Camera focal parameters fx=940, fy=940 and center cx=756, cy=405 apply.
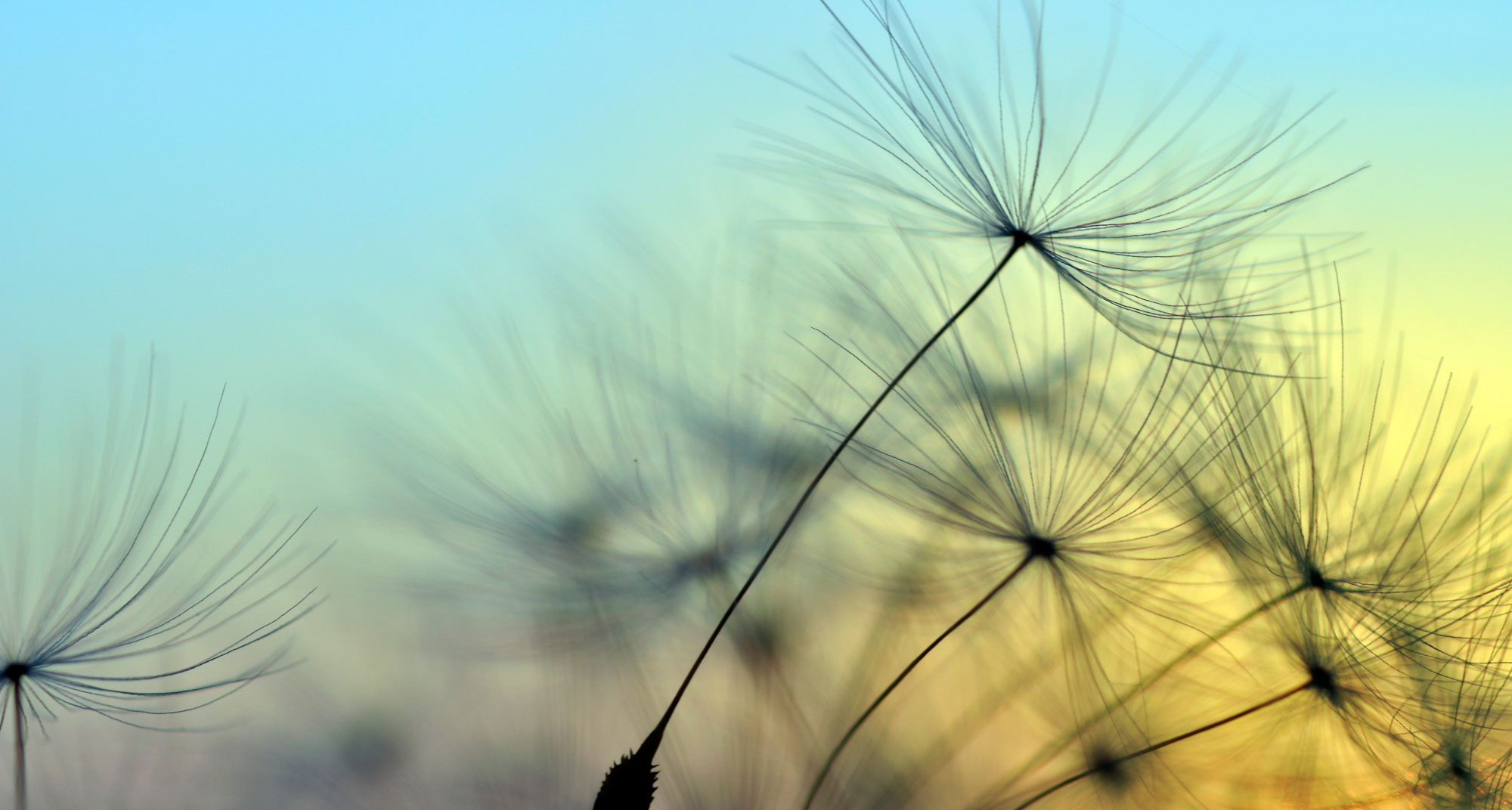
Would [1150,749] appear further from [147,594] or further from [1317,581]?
[147,594]

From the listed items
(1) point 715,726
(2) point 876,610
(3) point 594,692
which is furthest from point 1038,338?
(3) point 594,692

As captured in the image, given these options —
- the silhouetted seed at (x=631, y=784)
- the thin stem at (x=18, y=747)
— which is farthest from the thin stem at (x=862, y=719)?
the thin stem at (x=18, y=747)

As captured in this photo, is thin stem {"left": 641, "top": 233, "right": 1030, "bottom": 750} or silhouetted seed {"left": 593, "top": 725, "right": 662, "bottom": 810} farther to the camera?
thin stem {"left": 641, "top": 233, "right": 1030, "bottom": 750}

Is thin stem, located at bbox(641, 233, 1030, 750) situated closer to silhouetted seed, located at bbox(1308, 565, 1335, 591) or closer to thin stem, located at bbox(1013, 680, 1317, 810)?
thin stem, located at bbox(1013, 680, 1317, 810)

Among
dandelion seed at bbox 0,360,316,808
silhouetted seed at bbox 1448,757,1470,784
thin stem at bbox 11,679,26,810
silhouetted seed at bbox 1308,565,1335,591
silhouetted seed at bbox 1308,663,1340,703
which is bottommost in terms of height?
thin stem at bbox 11,679,26,810

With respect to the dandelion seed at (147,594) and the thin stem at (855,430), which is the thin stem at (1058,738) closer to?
the thin stem at (855,430)

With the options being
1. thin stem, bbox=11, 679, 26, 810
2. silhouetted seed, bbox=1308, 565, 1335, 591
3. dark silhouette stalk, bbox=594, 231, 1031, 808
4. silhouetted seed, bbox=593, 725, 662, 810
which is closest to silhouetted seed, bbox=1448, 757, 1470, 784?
silhouetted seed, bbox=1308, 565, 1335, 591
